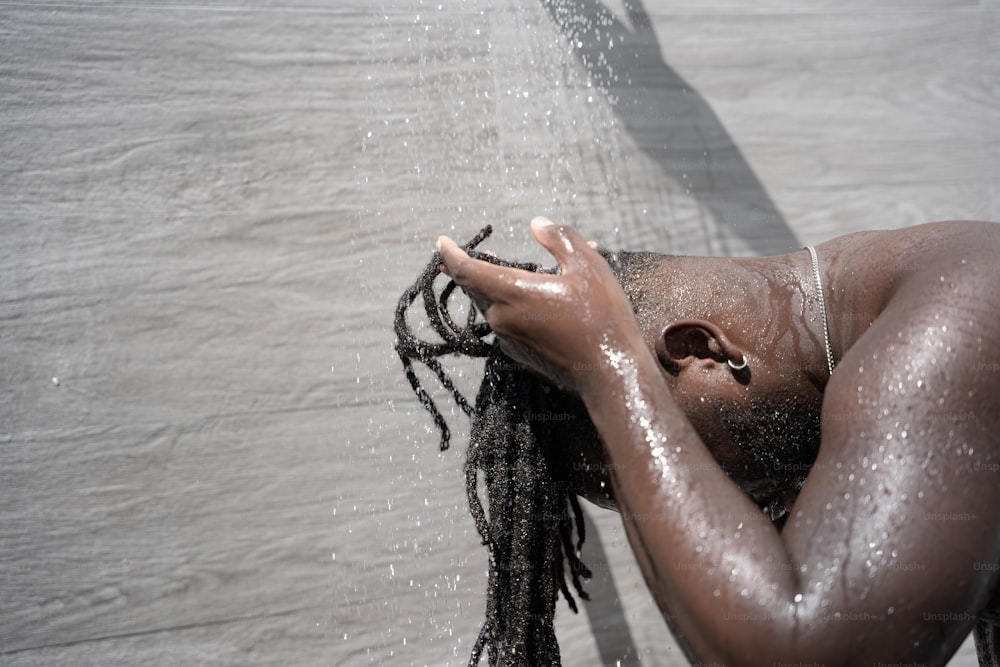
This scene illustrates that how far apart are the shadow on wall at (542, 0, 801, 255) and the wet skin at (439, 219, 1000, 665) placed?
3.68 feet

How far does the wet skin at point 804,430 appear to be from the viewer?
2.31 ft

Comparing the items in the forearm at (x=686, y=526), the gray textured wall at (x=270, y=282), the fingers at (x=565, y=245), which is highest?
the fingers at (x=565, y=245)

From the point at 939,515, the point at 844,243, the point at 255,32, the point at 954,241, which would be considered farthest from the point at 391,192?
the point at 939,515

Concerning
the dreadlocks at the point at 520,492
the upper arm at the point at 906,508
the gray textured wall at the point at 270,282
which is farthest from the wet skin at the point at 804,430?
the gray textured wall at the point at 270,282

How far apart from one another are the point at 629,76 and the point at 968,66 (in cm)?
96

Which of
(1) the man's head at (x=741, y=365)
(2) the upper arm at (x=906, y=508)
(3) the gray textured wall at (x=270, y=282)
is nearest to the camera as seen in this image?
(2) the upper arm at (x=906, y=508)

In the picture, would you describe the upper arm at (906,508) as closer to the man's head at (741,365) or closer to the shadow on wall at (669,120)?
the man's head at (741,365)

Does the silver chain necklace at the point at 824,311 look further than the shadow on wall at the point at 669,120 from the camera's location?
No

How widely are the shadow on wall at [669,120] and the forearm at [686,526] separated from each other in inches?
50.6

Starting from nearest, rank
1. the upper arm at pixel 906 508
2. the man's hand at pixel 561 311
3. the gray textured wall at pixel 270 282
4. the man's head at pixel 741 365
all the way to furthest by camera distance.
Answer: the upper arm at pixel 906 508, the man's hand at pixel 561 311, the man's head at pixel 741 365, the gray textured wall at pixel 270 282

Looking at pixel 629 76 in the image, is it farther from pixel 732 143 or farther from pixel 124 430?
pixel 124 430

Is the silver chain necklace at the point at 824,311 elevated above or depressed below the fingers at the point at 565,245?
below

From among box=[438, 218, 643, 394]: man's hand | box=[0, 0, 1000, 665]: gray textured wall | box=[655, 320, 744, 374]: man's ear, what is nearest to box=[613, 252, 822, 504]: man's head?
box=[655, 320, 744, 374]: man's ear

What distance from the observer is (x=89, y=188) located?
1.67 meters
